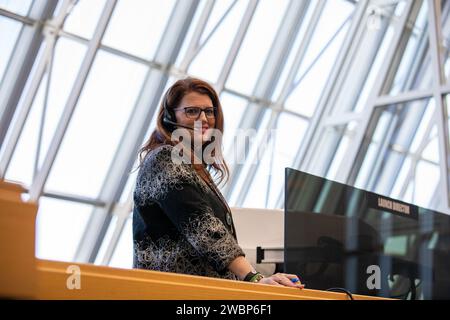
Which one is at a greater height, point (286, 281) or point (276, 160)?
point (276, 160)

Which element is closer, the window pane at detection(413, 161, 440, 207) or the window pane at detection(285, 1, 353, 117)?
the window pane at detection(413, 161, 440, 207)

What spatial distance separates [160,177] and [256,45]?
300 inches

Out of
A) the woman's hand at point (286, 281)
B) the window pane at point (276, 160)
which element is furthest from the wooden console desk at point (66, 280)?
the window pane at point (276, 160)

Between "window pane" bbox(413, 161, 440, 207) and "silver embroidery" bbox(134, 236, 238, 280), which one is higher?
"window pane" bbox(413, 161, 440, 207)

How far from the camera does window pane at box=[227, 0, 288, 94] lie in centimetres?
971

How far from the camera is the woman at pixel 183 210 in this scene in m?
2.31

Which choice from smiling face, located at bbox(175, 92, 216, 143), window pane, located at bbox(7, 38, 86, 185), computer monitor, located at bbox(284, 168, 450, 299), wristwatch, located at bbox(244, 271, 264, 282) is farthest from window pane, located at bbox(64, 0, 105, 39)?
wristwatch, located at bbox(244, 271, 264, 282)

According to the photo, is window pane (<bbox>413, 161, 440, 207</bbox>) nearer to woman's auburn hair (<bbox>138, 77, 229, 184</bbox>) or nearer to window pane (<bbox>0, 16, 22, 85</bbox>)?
window pane (<bbox>0, 16, 22, 85</bbox>)

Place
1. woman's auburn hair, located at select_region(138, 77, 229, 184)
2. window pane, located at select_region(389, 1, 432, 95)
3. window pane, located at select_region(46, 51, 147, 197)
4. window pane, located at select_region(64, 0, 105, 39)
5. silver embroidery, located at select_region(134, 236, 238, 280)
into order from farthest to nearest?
window pane, located at select_region(389, 1, 432, 95) → window pane, located at select_region(46, 51, 147, 197) → window pane, located at select_region(64, 0, 105, 39) → woman's auburn hair, located at select_region(138, 77, 229, 184) → silver embroidery, located at select_region(134, 236, 238, 280)

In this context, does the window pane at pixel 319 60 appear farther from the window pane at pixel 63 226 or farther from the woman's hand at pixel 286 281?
the woman's hand at pixel 286 281

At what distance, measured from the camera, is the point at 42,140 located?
8031mm

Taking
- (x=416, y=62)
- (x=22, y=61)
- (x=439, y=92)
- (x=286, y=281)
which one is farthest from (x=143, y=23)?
(x=286, y=281)

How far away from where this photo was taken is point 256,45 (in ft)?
32.3

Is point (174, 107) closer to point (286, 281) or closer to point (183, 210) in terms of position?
point (183, 210)
